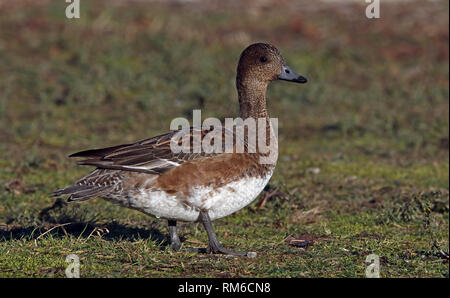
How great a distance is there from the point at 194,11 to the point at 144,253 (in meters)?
11.5

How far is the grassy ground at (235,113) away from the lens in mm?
5590

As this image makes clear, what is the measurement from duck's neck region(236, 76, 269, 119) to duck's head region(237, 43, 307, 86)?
0.03m

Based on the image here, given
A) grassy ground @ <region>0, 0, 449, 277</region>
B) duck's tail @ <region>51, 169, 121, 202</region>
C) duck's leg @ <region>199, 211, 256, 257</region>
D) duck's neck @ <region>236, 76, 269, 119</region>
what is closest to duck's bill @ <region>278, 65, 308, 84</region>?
duck's neck @ <region>236, 76, 269, 119</region>

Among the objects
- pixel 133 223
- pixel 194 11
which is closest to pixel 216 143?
pixel 133 223

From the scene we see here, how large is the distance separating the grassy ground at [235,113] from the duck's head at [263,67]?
4.67ft

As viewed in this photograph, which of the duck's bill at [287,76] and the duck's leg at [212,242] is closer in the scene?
the duck's leg at [212,242]

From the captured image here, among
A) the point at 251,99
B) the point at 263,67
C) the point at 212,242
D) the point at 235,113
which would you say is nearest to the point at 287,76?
the point at 263,67

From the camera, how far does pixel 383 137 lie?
10562 mm

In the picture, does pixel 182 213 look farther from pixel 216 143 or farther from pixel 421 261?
pixel 421 261

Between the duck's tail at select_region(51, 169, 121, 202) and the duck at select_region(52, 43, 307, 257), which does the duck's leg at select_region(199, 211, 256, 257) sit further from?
the duck's tail at select_region(51, 169, 121, 202)

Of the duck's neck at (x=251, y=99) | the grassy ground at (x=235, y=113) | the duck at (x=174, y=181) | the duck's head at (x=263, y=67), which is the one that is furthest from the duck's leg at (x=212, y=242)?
the duck's head at (x=263, y=67)

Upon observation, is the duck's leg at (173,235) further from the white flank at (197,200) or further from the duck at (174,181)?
the white flank at (197,200)

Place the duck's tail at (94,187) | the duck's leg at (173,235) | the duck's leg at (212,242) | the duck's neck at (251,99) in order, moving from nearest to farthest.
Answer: the duck's tail at (94,187) → the duck's leg at (212,242) → the duck's leg at (173,235) → the duck's neck at (251,99)

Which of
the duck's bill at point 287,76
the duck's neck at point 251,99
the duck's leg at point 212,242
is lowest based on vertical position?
the duck's leg at point 212,242
